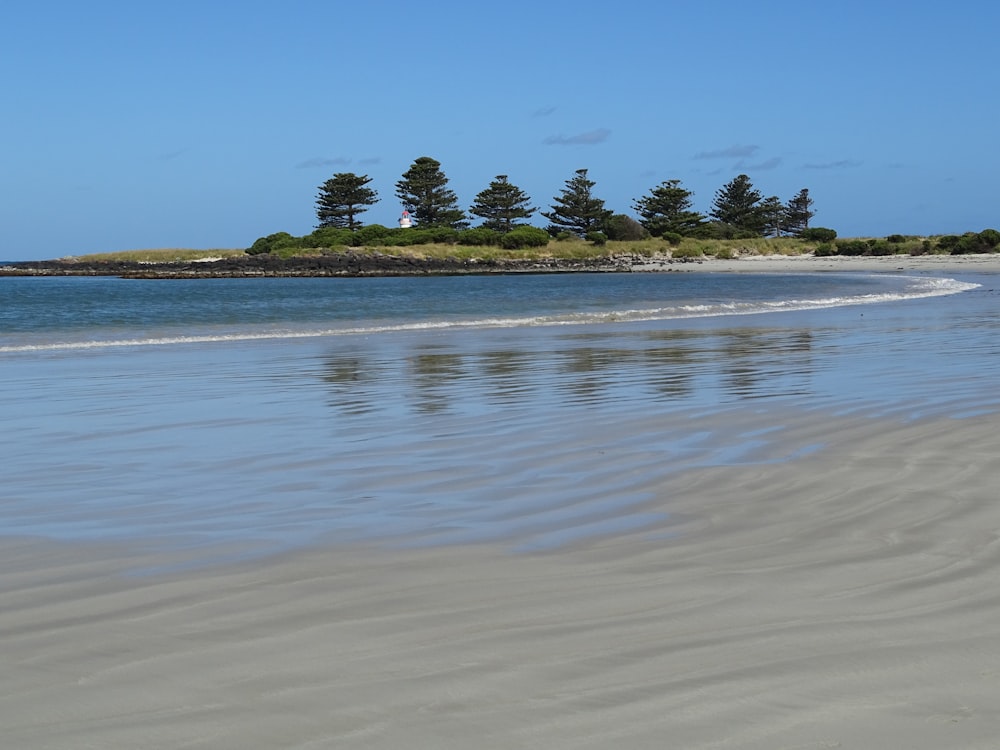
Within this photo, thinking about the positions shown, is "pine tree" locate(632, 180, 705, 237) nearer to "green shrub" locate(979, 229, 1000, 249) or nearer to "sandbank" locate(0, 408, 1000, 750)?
"green shrub" locate(979, 229, 1000, 249)

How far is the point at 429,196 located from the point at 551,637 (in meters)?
97.6

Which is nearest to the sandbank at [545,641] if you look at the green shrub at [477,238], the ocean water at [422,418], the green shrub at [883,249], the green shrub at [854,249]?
the ocean water at [422,418]

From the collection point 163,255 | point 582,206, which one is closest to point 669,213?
point 582,206

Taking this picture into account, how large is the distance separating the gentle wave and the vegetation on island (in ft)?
157

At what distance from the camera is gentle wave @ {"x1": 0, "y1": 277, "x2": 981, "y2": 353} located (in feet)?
63.7

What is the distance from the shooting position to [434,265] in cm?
7756

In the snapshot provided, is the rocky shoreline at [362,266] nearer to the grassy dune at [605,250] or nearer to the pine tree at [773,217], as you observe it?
the grassy dune at [605,250]

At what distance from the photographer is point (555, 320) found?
81.1 ft

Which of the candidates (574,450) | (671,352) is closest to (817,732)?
(574,450)

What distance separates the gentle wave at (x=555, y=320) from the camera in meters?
19.4

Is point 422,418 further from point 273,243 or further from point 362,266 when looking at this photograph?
point 273,243

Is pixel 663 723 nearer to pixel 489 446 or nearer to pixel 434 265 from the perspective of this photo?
pixel 489 446

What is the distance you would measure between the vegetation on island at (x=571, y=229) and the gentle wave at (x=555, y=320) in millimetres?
47974

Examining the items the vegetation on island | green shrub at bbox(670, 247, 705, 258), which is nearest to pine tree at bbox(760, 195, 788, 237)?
the vegetation on island
